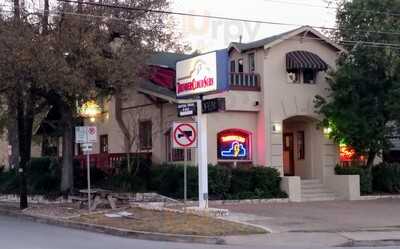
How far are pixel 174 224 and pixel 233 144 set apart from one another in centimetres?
1163

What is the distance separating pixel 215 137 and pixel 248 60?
4138 millimetres

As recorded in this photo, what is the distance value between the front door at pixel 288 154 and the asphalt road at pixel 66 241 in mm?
15602

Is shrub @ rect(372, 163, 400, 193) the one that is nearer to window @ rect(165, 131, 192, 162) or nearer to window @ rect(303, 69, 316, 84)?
window @ rect(303, 69, 316, 84)

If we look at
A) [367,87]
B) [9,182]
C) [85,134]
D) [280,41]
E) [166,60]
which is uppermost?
[166,60]

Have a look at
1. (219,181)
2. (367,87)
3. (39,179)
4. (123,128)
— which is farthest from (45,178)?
(367,87)

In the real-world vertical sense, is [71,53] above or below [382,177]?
above

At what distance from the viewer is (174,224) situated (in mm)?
18578

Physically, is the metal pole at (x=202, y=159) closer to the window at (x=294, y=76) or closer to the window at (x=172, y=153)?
the window at (x=172, y=153)

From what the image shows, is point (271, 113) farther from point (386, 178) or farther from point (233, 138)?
point (386, 178)

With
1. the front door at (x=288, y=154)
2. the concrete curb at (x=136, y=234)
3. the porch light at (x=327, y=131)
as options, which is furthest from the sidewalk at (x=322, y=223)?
the front door at (x=288, y=154)

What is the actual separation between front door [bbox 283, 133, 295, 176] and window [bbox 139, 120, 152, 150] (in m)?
6.62

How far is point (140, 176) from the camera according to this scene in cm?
3069

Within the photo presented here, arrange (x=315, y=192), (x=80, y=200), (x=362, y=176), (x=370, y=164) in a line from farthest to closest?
1. (x=370, y=164)
2. (x=362, y=176)
3. (x=315, y=192)
4. (x=80, y=200)

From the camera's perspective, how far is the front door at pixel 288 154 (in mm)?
33125
